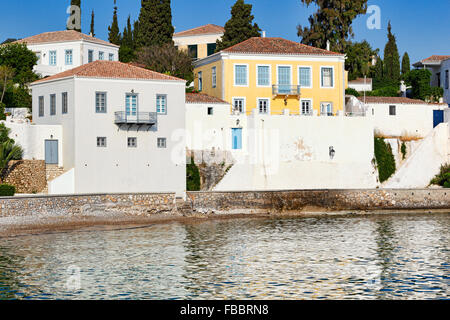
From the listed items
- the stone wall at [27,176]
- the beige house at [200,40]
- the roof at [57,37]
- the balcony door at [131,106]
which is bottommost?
the stone wall at [27,176]

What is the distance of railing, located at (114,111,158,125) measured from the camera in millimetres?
47625

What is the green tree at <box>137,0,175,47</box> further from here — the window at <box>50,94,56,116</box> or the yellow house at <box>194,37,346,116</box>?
the window at <box>50,94,56,116</box>

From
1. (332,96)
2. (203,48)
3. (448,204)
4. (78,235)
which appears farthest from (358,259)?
(203,48)

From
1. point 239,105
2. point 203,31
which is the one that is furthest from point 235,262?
point 203,31

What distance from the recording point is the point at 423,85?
2569 inches

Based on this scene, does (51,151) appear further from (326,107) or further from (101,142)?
(326,107)

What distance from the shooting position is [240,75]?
5638cm

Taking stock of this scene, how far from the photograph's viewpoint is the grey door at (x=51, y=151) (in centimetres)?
4741

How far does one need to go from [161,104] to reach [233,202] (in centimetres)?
797

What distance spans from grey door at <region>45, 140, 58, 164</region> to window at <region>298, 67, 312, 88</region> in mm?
19626

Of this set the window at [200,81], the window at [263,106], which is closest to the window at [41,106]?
the window at [200,81]

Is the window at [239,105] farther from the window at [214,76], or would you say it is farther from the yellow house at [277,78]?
the window at [214,76]

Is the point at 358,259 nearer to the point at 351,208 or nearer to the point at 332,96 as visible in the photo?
the point at 351,208

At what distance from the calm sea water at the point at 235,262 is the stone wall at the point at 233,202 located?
2391mm
